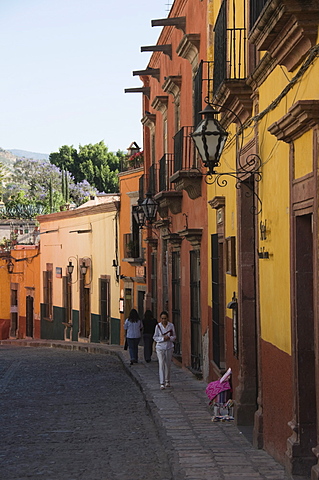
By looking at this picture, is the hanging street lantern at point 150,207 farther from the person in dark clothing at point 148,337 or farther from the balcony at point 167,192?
the person in dark clothing at point 148,337

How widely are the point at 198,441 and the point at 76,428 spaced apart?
2.28 meters

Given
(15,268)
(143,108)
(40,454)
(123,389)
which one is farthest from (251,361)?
(15,268)

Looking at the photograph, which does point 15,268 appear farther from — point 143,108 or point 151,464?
point 151,464

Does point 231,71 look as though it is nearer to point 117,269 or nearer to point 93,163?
point 117,269

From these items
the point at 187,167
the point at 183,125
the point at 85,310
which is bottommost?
the point at 85,310

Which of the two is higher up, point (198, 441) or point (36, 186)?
point (36, 186)

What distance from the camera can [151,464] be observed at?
884 centimetres

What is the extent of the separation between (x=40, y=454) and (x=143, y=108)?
15.9 metres

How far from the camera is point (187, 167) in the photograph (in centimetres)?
1597

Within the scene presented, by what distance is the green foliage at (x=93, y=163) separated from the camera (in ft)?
245

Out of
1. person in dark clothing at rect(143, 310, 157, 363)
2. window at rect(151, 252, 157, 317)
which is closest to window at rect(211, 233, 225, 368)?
person in dark clothing at rect(143, 310, 157, 363)

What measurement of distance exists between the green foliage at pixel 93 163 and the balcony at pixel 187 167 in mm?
57110

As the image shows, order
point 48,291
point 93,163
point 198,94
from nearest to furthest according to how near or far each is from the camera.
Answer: point 198,94 < point 48,291 < point 93,163

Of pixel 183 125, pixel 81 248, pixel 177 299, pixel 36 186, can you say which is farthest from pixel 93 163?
pixel 183 125
